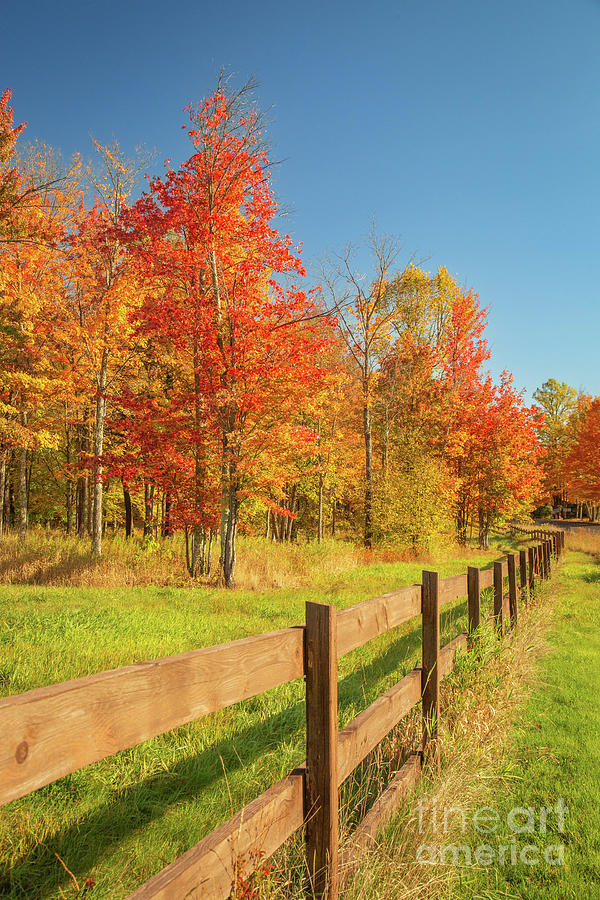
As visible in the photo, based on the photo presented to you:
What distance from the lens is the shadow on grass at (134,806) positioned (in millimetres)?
2678

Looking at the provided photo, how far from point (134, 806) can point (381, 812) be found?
155 cm

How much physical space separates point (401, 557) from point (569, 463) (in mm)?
30454

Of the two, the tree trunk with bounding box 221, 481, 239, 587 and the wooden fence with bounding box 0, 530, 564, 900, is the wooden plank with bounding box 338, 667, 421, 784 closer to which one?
the wooden fence with bounding box 0, 530, 564, 900

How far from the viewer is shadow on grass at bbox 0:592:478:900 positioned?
2.68 metres

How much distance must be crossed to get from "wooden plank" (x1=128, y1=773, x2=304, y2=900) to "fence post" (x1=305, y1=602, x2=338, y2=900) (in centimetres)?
8

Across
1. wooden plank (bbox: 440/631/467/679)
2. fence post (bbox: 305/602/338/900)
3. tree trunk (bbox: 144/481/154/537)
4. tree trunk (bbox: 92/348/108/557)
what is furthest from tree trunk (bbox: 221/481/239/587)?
fence post (bbox: 305/602/338/900)

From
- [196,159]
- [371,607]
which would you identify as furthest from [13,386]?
[371,607]

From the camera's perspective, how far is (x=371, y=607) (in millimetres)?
3107

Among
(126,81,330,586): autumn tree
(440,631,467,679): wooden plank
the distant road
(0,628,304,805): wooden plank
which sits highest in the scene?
(126,81,330,586): autumn tree

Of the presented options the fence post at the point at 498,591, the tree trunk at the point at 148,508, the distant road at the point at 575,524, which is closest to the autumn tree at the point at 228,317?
the tree trunk at the point at 148,508

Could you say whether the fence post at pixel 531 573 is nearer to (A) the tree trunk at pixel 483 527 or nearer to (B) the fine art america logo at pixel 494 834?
(B) the fine art america logo at pixel 494 834

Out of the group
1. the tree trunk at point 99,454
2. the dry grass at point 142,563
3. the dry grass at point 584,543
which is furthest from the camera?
the dry grass at point 584,543

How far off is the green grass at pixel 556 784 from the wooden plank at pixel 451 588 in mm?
1338

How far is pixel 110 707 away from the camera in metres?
1.38
